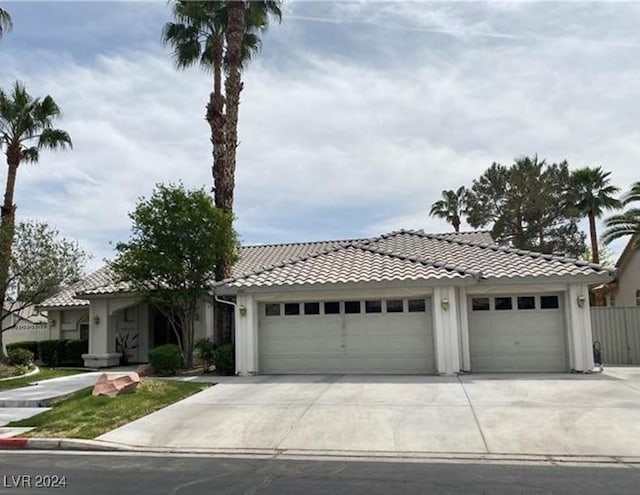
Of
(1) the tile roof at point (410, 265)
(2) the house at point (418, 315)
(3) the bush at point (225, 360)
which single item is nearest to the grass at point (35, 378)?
(1) the tile roof at point (410, 265)

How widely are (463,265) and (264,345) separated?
615 centimetres

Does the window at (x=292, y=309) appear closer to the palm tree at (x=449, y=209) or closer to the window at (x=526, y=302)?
the window at (x=526, y=302)

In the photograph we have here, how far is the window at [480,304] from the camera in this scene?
16.4 metres

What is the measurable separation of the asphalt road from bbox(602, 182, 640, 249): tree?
18.9m

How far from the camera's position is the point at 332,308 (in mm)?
16797

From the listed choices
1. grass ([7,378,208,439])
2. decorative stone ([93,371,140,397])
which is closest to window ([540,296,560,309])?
grass ([7,378,208,439])

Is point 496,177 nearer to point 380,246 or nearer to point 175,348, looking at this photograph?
point 380,246

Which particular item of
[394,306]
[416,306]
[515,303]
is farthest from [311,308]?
[515,303]

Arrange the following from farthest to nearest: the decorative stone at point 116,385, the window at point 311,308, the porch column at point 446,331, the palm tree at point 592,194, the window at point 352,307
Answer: the palm tree at point 592,194
the window at point 311,308
the window at point 352,307
the porch column at point 446,331
the decorative stone at point 116,385

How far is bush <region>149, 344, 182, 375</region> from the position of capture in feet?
56.3

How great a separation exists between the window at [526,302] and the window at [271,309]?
681 centimetres

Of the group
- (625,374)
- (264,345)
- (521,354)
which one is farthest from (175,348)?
(625,374)

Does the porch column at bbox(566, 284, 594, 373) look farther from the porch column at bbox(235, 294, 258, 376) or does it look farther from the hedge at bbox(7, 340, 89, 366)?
the hedge at bbox(7, 340, 89, 366)

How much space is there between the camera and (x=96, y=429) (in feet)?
33.1
